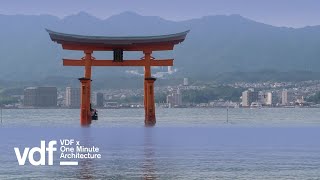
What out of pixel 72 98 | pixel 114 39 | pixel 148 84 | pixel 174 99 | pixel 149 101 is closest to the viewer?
pixel 114 39

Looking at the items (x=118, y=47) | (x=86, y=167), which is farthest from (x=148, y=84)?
(x=86, y=167)

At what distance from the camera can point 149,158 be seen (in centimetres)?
3247

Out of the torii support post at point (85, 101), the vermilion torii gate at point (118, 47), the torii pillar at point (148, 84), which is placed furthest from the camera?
the torii support post at point (85, 101)

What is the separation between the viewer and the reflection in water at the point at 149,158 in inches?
1036

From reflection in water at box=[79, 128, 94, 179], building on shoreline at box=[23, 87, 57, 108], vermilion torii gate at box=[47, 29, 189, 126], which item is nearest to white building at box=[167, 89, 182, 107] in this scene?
building on shoreline at box=[23, 87, 57, 108]

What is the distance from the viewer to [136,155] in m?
34.0

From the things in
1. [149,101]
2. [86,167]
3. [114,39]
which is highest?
[114,39]

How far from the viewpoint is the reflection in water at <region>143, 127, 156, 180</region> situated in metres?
26.3

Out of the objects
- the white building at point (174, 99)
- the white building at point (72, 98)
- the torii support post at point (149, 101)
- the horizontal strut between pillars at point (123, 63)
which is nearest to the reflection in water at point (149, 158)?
the torii support post at point (149, 101)

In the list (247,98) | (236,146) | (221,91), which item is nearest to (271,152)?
(236,146)

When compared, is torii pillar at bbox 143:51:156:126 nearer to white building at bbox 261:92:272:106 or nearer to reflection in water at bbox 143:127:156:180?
reflection in water at bbox 143:127:156:180

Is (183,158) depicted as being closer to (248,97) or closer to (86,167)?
(86,167)

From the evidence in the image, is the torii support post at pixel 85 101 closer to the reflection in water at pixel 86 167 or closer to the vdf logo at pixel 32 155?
the reflection in water at pixel 86 167

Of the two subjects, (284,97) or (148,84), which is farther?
(284,97)
